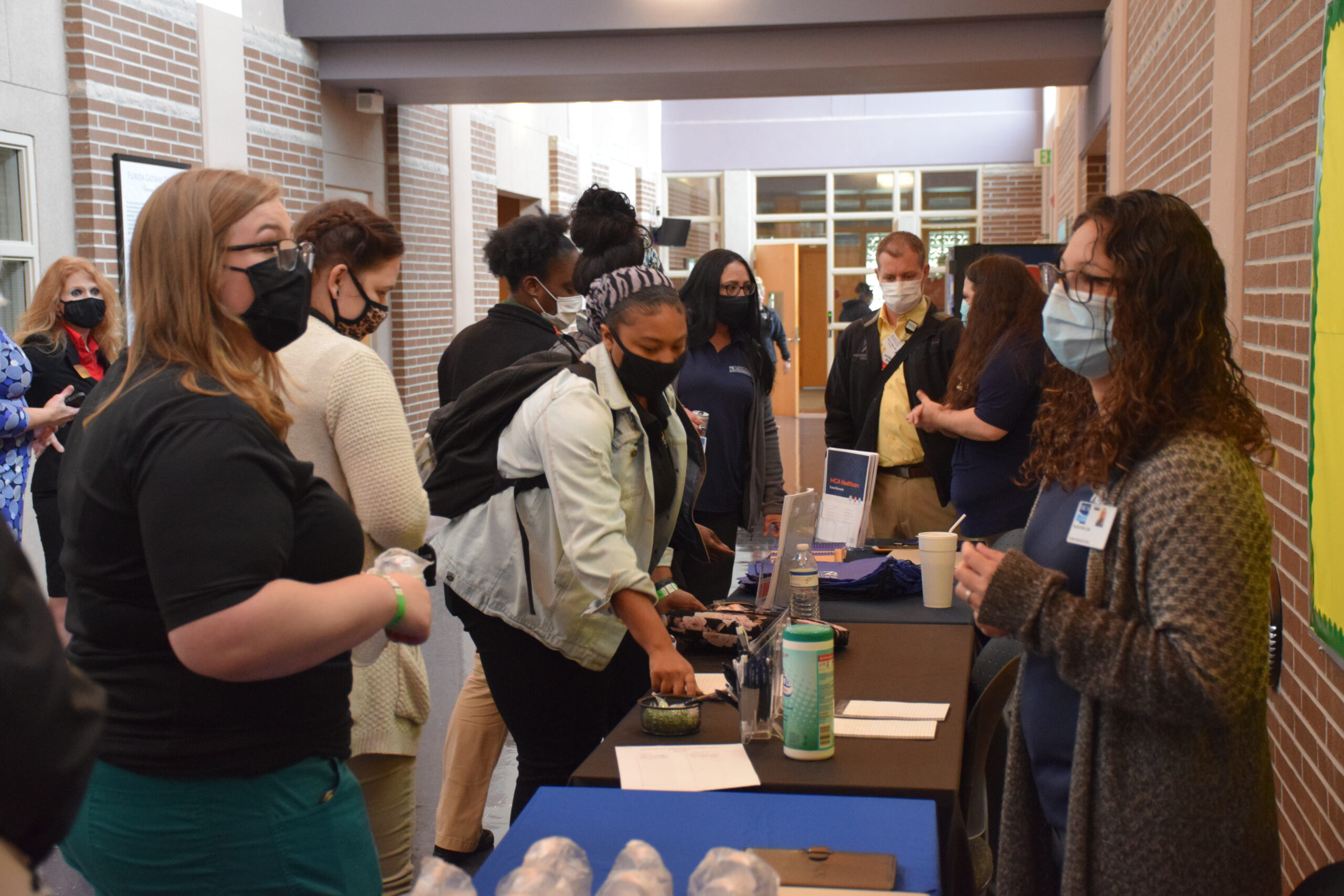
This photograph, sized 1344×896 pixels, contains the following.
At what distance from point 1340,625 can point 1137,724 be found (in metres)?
0.69

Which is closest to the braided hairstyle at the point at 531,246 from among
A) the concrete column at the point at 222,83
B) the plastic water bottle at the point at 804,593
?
the plastic water bottle at the point at 804,593

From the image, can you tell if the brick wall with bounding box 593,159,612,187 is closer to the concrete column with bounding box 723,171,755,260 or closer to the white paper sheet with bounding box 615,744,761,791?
the concrete column with bounding box 723,171,755,260

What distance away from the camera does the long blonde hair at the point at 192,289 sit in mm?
1436

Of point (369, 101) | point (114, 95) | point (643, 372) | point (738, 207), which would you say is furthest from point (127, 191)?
point (738, 207)

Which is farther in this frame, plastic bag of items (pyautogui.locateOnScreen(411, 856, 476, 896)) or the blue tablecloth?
the blue tablecloth

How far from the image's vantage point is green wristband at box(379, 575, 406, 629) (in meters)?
1.49

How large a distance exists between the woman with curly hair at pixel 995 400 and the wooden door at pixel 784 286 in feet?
38.2

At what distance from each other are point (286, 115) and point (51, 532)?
4.17 metres

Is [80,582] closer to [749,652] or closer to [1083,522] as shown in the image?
[749,652]

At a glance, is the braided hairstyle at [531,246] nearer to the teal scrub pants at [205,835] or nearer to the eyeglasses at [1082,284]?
the eyeglasses at [1082,284]

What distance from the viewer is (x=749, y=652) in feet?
6.59

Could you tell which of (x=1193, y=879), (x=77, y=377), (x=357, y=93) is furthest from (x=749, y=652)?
(x=357, y=93)

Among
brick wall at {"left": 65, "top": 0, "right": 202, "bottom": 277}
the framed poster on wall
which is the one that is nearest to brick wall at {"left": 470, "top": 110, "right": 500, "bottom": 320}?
brick wall at {"left": 65, "top": 0, "right": 202, "bottom": 277}

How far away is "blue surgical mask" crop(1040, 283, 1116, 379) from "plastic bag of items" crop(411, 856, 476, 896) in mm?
1134
